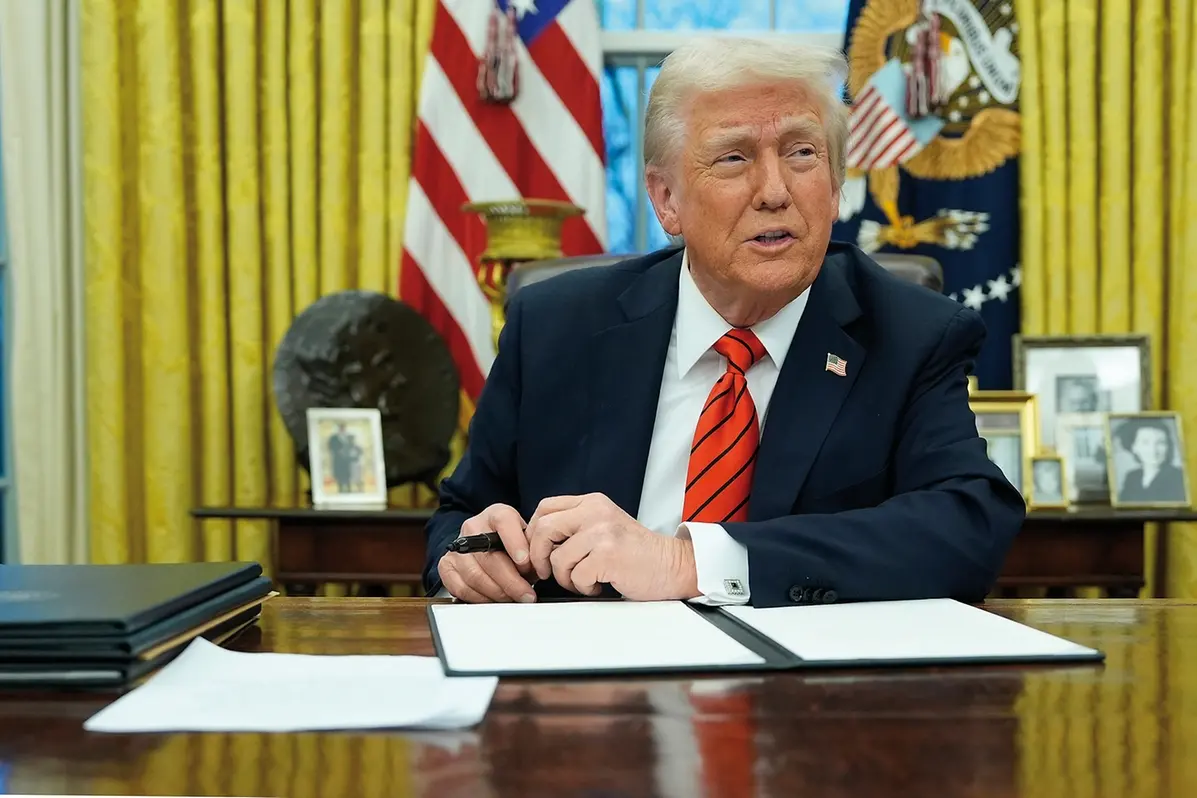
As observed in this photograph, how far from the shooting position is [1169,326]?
3492 mm

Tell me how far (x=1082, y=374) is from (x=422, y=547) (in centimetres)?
185

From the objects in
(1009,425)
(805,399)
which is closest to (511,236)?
(1009,425)

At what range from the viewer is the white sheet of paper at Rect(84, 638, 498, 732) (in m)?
0.79

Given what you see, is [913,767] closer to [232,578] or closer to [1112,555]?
[232,578]

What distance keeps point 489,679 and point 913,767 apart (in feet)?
1.08

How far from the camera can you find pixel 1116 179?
348cm

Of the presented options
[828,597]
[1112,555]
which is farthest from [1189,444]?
[828,597]

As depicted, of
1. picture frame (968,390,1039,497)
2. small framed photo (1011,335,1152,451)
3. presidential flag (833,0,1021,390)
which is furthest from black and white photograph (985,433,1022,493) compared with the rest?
presidential flag (833,0,1021,390)

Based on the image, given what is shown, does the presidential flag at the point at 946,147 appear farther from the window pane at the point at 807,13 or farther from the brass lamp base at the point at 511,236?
the brass lamp base at the point at 511,236

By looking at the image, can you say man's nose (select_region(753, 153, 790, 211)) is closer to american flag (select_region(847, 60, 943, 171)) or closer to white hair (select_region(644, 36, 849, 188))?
white hair (select_region(644, 36, 849, 188))

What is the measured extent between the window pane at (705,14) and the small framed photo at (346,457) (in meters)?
1.59

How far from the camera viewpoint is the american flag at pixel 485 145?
3.53 meters

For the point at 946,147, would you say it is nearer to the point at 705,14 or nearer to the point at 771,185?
the point at 705,14

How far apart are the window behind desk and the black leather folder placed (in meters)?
2.76
